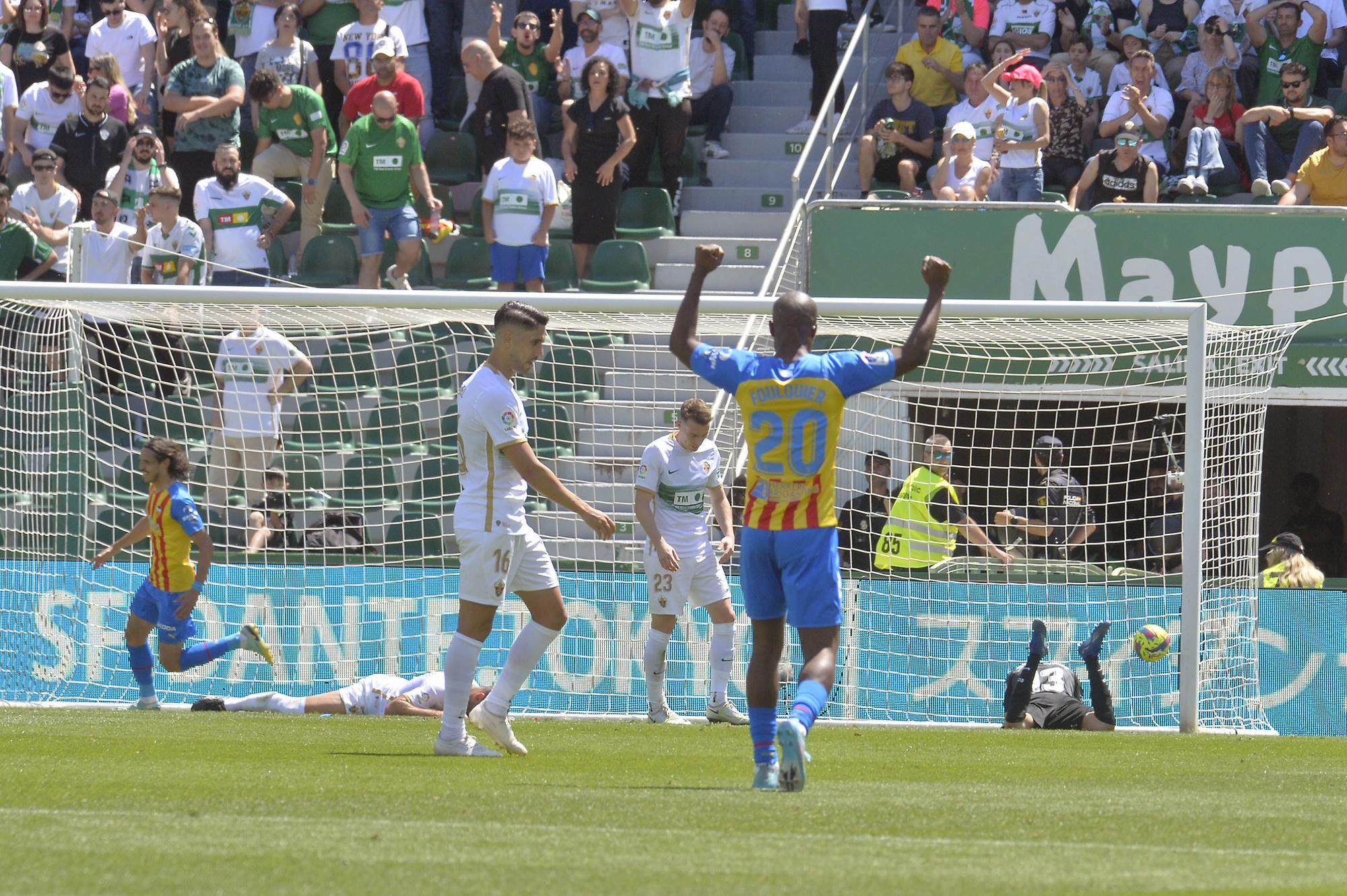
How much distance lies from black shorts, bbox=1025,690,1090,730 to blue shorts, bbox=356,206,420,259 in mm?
7974

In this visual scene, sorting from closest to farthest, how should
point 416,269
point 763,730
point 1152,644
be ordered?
1. point 763,730
2. point 1152,644
3. point 416,269

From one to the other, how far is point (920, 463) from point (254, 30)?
10.2m

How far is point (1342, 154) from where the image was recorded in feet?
51.5

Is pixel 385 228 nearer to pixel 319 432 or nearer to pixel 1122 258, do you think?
pixel 319 432

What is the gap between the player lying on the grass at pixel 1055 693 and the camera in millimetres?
11953

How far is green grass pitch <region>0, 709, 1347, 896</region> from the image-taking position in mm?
4629

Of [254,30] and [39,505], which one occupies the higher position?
[254,30]

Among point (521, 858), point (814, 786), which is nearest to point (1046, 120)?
point (814, 786)

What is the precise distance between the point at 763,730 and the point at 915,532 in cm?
640

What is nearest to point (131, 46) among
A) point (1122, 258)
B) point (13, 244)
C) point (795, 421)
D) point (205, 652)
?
point (13, 244)

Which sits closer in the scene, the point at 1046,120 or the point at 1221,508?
the point at 1221,508

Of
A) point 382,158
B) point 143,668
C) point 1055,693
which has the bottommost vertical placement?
point 1055,693

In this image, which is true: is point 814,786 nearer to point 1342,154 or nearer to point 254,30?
point 1342,154

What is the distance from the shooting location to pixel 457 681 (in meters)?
8.26
